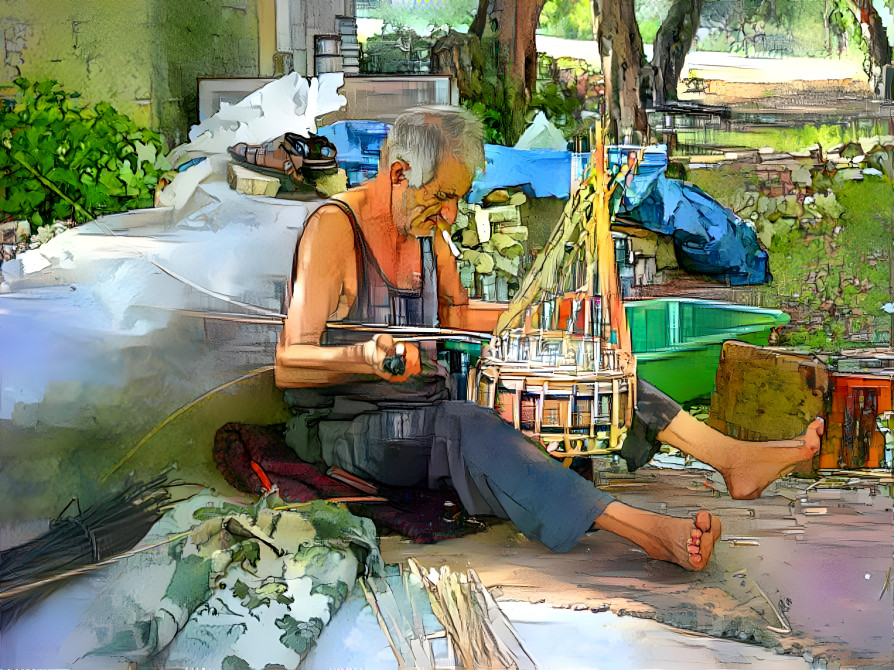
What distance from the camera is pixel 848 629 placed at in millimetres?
2916

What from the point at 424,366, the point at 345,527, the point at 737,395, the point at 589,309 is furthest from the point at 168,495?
the point at 737,395

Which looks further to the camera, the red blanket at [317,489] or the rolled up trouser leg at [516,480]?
the red blanket at [317,489]

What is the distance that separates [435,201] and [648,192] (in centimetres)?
75

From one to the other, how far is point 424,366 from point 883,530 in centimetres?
170

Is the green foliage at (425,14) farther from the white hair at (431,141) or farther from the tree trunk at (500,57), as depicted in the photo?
the white hair at (431,141)

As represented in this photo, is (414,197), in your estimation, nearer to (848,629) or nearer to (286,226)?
(286,226)

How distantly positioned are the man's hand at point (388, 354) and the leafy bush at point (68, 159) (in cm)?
96

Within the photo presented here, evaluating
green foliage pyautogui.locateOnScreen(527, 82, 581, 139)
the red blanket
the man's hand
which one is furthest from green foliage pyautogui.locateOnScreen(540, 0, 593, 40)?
the red blanket

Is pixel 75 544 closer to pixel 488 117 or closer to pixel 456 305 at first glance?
pixel 456 305

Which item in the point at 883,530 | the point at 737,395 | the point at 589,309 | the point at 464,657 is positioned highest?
the point at 589,309

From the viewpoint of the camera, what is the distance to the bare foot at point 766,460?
3018 mm

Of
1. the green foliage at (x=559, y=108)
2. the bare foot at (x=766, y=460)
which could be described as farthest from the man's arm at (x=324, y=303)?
the bare foot at (x=766, y=460)

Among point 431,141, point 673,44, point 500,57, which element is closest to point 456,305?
point 431,141

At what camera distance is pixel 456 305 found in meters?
3.04
